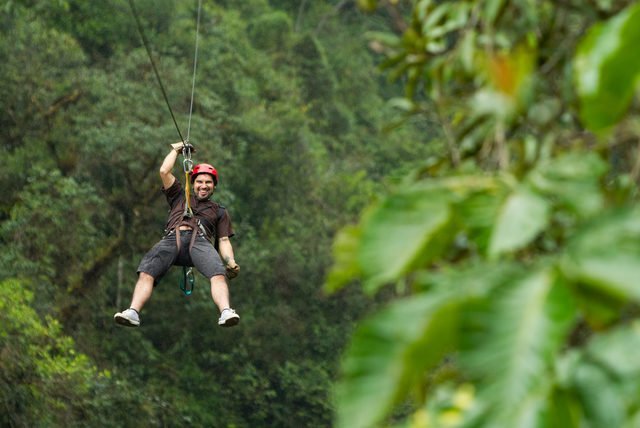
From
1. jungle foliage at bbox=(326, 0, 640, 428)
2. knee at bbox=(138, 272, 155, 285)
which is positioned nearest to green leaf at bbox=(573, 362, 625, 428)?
jungle foliage at bbox=(326, 0, 640, 428)

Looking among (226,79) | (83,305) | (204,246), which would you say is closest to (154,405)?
Result: (83,305)

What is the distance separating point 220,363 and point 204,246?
1269 cm

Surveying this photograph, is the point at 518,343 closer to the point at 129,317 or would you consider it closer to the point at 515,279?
the point at 515,279

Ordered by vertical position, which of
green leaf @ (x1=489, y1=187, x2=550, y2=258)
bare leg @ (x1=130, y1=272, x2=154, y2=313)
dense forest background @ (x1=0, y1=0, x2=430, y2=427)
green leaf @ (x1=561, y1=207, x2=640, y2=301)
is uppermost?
dense forest background @ (x1=0, y1=0, x2=430, y2=427)

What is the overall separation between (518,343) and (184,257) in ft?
18.6

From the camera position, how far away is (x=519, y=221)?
891 millimetres

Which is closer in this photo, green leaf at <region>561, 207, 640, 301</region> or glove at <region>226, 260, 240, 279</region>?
green leaf at <region>561, 207, 640, 301</region>

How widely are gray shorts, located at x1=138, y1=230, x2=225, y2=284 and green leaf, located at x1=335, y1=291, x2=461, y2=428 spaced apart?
5.46 metres

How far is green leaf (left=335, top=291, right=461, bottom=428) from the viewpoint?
81 centimetres

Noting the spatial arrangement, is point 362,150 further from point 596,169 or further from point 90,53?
point 596,169

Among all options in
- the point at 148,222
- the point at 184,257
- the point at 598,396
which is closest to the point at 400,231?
the point at 598,396

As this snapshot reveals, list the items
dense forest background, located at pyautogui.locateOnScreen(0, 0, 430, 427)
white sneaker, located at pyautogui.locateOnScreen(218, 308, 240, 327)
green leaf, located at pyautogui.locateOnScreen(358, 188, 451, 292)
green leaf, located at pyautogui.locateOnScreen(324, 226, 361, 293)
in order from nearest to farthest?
green leaf, located at pyautogui.locateOnScreen(358, 188, 451, 292) → green leaf, located at pyautogui.locateOnScreen(324, 226, 361, 293) → white sneaker, located at pyautogui.locateOnScreen(218, 308, 240, 327) → dense forest background, located at pyautogui.locateOnScreen(0, 0, 430, 427)

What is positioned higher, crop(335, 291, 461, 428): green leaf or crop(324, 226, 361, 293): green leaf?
crop(324, 226, 361, 293): green leaf

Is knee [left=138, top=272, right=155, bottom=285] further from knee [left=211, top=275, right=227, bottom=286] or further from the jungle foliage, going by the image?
the jungle foliage
